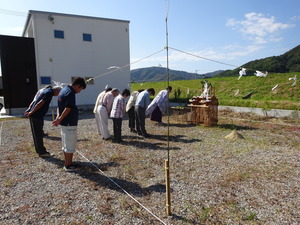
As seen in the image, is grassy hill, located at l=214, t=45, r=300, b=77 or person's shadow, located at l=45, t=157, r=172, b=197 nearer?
person's shadow, located at l=45, t=157, r=172, b=197

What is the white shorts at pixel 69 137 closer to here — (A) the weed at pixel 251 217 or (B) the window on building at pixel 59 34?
(A) the weed at pixel 251 217

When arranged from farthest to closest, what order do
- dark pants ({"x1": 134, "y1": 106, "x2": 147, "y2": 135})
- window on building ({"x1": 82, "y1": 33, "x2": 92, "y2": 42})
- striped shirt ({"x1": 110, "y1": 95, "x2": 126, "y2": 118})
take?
window on building ({"x1": 82, "y1": 33, "x2": 92, "y2": 42}) < dark pants ({"x1": 134, "y1": 106, "x2": 147, "y2": 135}) < striped shirt ({"x1": 110, "y1": 95, "x2": 126, "y2": 118})

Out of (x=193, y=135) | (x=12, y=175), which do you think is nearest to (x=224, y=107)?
(x=193, y=135)

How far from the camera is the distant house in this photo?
1389cm

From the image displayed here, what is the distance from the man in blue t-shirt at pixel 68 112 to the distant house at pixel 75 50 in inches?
440

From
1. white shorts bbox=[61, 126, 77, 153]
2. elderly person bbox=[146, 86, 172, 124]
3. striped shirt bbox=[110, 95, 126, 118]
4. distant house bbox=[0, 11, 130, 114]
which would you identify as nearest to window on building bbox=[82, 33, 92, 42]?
distant house bbox=[0, 11, 130, 114]

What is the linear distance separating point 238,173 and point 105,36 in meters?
14.4

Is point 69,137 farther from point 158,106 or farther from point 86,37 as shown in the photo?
point 86,37

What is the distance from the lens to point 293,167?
15.0 ft

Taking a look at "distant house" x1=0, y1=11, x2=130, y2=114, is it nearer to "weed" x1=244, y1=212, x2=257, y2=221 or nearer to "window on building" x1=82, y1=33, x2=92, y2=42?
"window on building" x1=82, y1=33, x2=92, y2=42

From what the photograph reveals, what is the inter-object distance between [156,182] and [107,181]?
35.2 inches

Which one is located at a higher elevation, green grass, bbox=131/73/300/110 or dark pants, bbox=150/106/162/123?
green grass, bbox=131/73/300/110

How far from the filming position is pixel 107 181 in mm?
4062

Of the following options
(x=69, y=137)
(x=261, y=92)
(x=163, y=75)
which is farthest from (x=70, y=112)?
(x=261, y=92)
